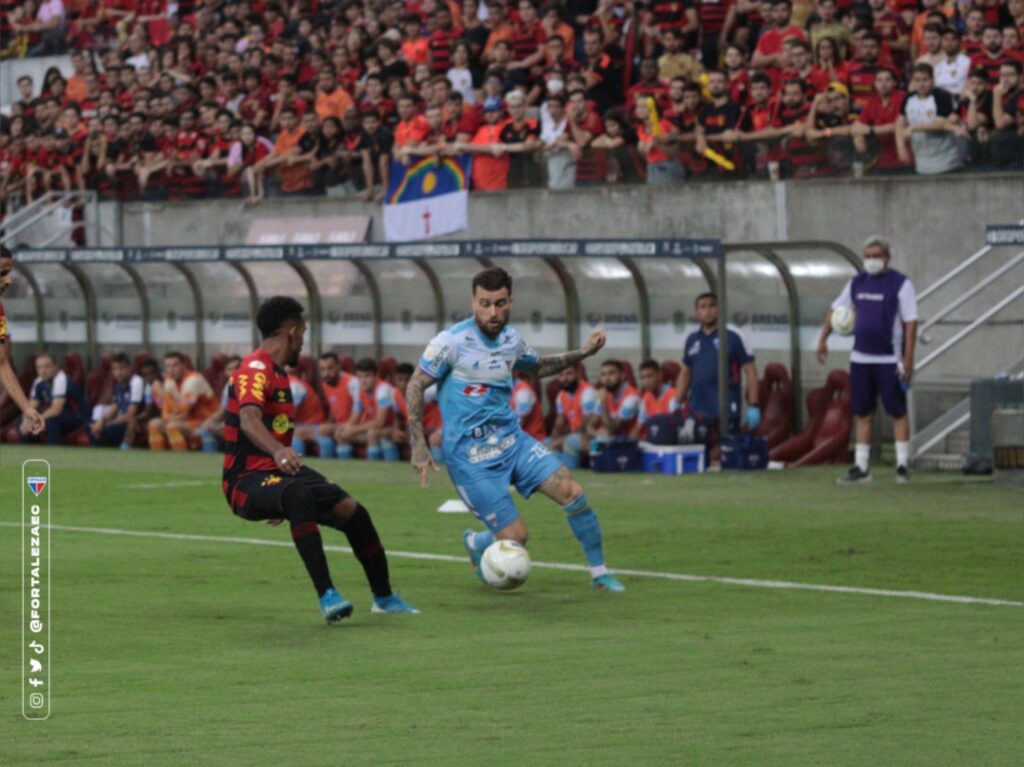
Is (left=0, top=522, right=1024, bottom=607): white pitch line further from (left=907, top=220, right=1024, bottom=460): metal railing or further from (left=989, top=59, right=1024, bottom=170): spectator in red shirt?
(left=989, top=59, right=1024, bottom=170): spectator in red shirt

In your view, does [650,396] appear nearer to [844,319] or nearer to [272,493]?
[844,319]

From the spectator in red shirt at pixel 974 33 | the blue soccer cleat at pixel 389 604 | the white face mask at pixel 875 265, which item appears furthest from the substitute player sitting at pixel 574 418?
the blue soccer cleat at pixel 389 604

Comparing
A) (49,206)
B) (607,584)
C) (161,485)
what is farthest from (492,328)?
(49,206)

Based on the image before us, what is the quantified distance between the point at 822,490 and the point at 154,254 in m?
10.6

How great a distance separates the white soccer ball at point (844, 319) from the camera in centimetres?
1930

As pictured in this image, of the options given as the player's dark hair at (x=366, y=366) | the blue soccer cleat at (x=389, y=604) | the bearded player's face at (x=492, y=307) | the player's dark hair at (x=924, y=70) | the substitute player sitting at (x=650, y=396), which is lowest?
the blue soccer cleat at (x=389, y=604)

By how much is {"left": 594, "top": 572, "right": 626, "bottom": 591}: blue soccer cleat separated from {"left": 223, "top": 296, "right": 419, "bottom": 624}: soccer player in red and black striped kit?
1.58m

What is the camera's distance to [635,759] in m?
7.26

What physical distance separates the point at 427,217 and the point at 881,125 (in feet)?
22.6

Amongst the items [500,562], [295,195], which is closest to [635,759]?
[500,562]

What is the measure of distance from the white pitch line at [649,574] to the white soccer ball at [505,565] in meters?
1.21

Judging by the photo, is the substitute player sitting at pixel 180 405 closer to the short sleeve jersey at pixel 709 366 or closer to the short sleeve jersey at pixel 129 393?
the short sleeve jersey at pixel 129 393

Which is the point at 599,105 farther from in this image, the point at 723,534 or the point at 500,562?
the point at 500,562

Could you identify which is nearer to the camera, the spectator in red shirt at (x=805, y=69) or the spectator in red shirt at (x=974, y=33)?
the spectator in red shirt at (x=974, y=33)
